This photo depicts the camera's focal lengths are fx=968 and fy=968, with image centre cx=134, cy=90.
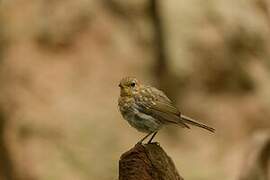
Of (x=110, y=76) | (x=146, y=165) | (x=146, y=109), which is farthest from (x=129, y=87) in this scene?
(x=110, y=76)

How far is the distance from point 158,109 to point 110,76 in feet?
11.5

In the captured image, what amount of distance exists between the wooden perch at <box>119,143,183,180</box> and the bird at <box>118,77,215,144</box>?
0.16 meters

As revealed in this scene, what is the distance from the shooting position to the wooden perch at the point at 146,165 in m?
3.72

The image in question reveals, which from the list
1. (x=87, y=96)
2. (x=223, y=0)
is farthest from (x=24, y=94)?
(x=223, y=0)

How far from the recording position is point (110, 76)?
7.46m

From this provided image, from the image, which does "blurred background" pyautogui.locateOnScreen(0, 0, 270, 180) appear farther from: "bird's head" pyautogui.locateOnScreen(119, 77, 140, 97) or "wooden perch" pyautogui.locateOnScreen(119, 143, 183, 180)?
"wooden perch" pyautogui.locateOnScreen(119, 143, 183, 180)

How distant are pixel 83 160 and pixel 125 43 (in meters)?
0.96

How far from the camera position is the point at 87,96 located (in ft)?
24.4

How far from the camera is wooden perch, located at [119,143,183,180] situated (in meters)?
3.72

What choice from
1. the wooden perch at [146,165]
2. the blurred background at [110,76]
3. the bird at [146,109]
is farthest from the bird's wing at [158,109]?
the blurred background at [110,76]

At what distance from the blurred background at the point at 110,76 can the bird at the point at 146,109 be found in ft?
10.8

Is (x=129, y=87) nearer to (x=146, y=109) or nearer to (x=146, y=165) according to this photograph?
(x=146, y=109)

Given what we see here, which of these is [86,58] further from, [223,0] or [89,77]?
[223,0]

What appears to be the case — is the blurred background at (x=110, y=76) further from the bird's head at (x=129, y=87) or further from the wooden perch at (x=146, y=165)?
the wooden perch at (x=146, y=165)
